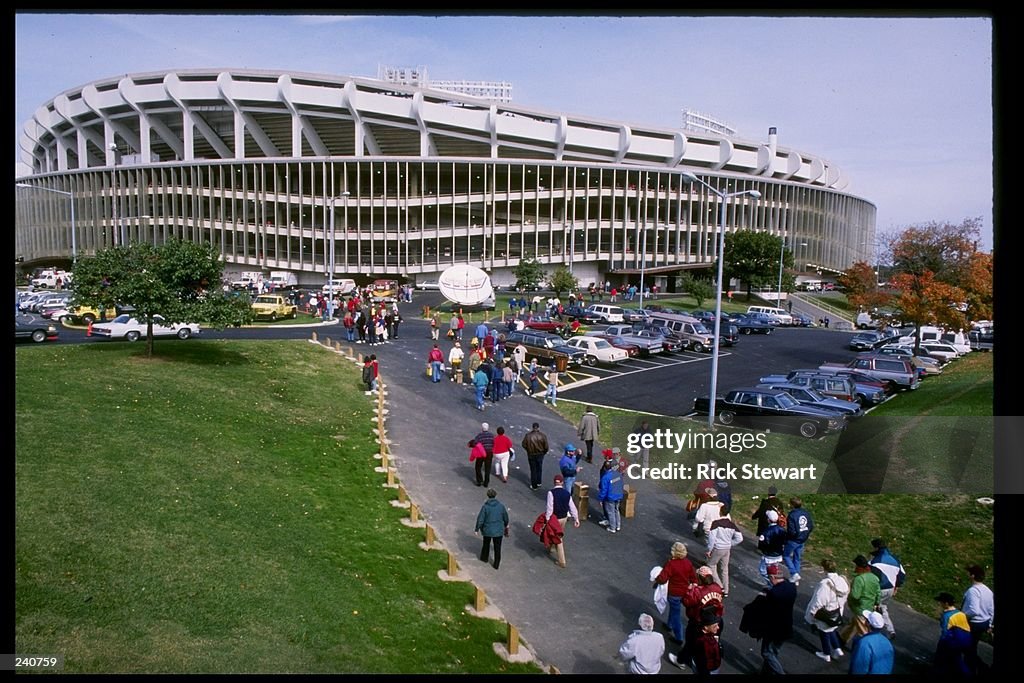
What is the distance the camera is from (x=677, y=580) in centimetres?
795

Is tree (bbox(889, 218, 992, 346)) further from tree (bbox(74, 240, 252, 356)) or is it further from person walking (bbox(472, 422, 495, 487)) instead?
tree (bbox(74, 240, 252, 356))

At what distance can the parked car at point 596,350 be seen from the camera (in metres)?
27.9

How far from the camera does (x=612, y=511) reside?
11078 millimetres

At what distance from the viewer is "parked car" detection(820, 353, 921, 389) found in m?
23.3

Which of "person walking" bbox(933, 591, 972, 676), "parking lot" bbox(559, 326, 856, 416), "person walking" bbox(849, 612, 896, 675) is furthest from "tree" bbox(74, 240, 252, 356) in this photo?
"person walking" bbox(933, 591, 972, 676)

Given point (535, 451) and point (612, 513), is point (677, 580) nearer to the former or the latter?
point (612, 513)

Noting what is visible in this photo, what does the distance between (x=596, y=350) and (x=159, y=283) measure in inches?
→ 624

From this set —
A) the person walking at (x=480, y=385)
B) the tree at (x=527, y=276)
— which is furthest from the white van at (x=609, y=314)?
the person walking at (x=480, y=385)

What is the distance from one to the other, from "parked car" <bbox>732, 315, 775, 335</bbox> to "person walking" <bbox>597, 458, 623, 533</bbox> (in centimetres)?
3020

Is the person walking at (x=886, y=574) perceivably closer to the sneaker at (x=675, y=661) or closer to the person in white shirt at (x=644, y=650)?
the sneaker at (x=675, y=661)

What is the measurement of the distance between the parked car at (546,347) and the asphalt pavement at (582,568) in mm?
9676

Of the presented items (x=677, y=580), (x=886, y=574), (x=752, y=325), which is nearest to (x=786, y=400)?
(x=886, y=574)

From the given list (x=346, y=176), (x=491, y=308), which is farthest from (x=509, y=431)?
(x=346, y=176)

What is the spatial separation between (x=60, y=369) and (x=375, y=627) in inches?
542
